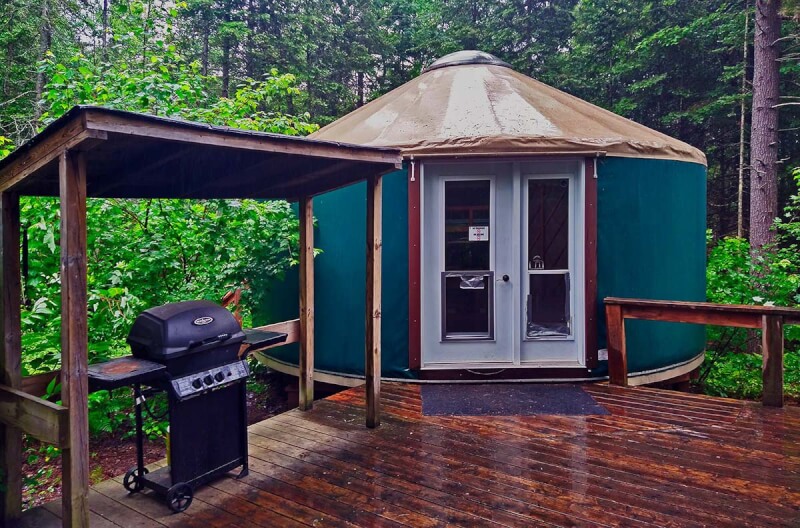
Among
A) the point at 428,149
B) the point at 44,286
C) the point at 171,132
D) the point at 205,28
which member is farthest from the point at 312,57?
the point at 171,132

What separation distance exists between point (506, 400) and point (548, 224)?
1.46 m

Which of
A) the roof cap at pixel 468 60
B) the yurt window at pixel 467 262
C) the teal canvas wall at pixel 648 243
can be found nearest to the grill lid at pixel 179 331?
the yurt window at pixel 467 262

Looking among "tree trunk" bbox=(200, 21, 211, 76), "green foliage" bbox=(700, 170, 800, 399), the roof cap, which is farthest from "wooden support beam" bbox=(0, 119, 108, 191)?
"tree trunk" bbox=(200, 21, 211, 76)

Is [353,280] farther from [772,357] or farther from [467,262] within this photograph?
[772,357]

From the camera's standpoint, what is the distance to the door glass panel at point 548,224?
4152 millimetres

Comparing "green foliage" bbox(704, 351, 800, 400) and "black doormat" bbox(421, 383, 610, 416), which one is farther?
"green foliage" bbox(704, 351, 800, 400)

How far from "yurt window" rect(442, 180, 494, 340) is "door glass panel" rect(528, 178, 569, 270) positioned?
0.36 m

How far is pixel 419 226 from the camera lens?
4062 mm

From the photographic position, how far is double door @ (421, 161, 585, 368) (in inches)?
162

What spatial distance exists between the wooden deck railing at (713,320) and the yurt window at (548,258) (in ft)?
1.25

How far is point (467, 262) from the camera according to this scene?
13.7 feet

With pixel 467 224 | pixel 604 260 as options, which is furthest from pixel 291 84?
pixel 604 260

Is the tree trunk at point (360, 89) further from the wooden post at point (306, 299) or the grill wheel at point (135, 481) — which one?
the grill wheel at point (135, 481)

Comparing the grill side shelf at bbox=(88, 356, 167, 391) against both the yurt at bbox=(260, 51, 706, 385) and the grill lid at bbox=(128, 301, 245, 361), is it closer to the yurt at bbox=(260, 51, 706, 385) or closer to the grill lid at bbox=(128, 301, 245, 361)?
the grill lid at bbox=(128, 301, 245, 361)
